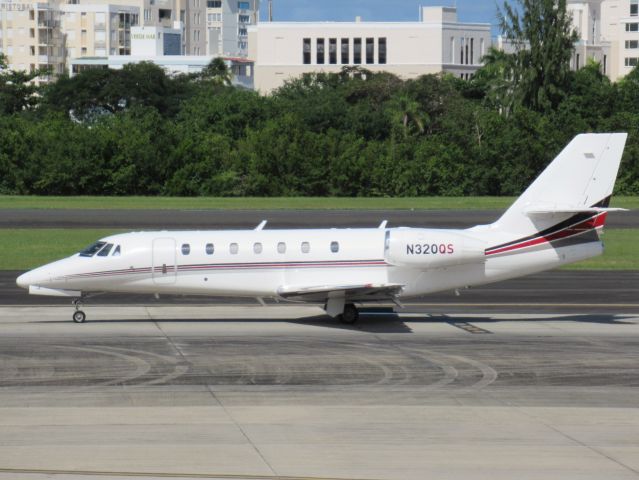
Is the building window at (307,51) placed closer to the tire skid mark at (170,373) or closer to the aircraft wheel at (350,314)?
the aircraft wheel at (350,314)

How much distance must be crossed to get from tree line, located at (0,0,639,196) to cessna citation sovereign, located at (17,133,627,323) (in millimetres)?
60420

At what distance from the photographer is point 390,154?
320 feet

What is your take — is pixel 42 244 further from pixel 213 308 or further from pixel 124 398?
pixel 124 398

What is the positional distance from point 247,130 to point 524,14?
2758cm

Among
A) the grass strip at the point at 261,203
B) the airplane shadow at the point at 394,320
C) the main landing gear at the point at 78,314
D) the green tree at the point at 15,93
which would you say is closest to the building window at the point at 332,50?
the green tree at the point at 15,93

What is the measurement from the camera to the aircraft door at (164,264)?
31531 mm

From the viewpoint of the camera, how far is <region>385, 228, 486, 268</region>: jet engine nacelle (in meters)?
31.1

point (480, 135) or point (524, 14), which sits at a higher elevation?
point (524, 14)

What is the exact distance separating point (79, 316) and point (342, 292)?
7.05m

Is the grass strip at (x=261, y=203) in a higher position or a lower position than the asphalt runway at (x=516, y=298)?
higher

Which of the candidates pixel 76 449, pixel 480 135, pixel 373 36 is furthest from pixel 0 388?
pixel 373 36

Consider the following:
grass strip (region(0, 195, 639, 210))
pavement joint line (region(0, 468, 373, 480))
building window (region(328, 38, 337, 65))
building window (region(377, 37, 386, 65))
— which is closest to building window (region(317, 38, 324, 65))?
building window (region(328, 38, 337, 65))

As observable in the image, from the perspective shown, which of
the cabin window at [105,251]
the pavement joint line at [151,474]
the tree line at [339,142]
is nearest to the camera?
the pavement joint line at [151,474]

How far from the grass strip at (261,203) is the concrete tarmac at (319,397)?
4557 centimetres
